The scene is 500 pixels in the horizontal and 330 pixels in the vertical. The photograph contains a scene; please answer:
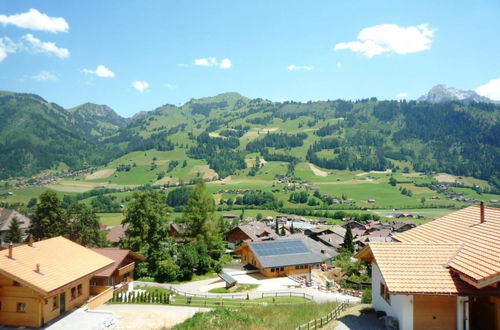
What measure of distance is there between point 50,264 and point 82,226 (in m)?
28.2

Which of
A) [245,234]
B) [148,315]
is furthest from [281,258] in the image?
[245,234]

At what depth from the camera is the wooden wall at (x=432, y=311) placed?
52.3ft

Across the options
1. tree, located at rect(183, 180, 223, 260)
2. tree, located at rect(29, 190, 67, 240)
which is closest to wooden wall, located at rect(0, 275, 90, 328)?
tree, located at rect(29, 190, 67, 240)

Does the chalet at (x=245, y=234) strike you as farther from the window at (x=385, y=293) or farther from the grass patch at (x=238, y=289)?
the window at (x=385, y=293)

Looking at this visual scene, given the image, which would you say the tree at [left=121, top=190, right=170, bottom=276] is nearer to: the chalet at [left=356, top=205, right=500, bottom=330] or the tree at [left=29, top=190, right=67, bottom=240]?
the tree at [left=29, top=190, right=67, bottom=240]

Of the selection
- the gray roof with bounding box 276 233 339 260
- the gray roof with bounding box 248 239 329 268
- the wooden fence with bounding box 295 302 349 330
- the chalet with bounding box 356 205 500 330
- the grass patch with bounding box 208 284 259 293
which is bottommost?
the gray roof with bounding box 276 233 339 260

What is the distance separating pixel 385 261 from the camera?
1742 cm

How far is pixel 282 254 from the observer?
162ft

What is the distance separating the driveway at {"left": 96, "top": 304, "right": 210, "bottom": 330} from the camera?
23.5 metres

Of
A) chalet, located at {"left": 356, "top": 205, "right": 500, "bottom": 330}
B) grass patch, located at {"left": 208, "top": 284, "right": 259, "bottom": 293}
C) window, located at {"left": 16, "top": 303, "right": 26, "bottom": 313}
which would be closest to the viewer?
chalet, located at {"left": 356, "top": 205, "right": 500, "bottom": 330}

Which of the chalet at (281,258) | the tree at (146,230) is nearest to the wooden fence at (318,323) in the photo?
the chalet at (281,258)

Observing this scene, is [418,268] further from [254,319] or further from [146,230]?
[146,230]

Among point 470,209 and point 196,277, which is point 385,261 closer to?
point 470,209

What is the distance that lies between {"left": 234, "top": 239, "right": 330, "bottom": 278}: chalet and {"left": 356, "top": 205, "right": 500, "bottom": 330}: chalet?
28.8m
